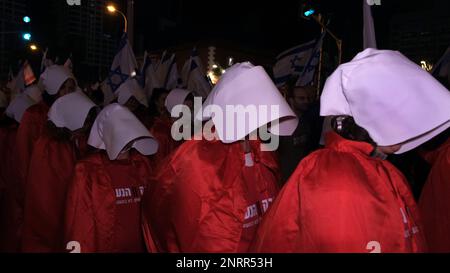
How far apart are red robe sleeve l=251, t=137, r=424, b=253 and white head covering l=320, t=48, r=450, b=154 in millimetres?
175

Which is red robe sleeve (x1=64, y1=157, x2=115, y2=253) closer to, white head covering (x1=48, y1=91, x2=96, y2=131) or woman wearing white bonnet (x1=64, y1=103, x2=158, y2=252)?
woman wearing white bonnet (x1=64, y1=103, x2=158, y2=252)

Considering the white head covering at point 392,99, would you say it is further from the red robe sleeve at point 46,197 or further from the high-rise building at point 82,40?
the high-rise building at point 82,40

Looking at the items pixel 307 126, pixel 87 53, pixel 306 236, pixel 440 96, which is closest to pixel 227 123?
pixel 306 236

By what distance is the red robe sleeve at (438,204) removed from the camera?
3400mm

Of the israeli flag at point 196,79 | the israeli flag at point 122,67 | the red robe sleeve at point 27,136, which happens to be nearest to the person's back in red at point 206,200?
the red robe sleeve at point 27,136

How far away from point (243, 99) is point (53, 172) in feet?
7.56

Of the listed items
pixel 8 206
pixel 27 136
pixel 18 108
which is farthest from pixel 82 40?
pixel 8 206

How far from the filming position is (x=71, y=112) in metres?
4.29

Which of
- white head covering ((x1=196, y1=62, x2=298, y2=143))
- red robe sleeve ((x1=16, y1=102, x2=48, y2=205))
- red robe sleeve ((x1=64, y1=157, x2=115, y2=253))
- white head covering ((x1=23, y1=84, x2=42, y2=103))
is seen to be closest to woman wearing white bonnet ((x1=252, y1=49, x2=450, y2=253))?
white head covering ((x1=196, y1=62, x2=298, y2=143))

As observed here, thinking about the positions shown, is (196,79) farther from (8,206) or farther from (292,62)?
(8,206)

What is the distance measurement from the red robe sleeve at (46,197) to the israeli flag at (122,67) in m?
4.21

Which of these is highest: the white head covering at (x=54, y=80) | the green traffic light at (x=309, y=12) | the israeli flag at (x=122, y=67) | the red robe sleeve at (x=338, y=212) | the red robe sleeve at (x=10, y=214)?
the green traffic light at (x=309, y=12)

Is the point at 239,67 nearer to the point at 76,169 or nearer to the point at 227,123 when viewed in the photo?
the point at 227,123

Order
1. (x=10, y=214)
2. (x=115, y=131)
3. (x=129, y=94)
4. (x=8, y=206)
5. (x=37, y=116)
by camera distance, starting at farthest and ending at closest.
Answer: (x=129, y=94) → (x=37, y=116) → (x=8, y=206) → (x=10, y=214) → (x=115, y=131)
